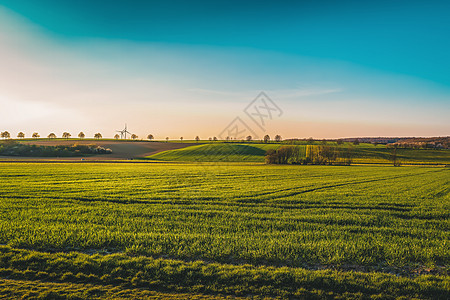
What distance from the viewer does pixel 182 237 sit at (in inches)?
377

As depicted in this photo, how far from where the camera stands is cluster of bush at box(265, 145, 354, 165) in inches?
2945

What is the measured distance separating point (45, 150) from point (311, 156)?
92647mm

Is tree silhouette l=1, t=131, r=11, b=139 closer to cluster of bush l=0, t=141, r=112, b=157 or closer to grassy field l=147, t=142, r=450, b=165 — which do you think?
cluster of bush l=0, t=141, r=112, b=157

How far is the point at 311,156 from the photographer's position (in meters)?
78.6

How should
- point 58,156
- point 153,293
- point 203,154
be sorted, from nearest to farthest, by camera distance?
1. point 153,293
2. point 58,156
3. point 203,154

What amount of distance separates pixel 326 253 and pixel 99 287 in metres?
6.59

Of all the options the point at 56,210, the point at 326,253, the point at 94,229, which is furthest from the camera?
the point at 56,210

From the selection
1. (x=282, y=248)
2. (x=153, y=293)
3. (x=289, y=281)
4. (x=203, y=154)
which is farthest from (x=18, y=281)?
(x=203, y=154)

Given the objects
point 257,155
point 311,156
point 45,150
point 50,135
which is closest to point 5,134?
point 50,135

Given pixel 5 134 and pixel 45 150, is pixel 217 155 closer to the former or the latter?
pixel 45 150

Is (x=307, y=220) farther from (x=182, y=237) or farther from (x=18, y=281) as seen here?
(x=18, y=281)

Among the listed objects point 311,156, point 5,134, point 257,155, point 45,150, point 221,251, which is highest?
point 5,134

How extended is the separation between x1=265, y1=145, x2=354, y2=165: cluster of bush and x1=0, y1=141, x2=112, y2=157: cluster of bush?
6862 cm

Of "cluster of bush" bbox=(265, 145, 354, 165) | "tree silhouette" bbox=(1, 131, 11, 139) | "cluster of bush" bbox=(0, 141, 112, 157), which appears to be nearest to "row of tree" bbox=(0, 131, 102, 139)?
"tree silhouette" bbox=(1, 131, 11, 139)
